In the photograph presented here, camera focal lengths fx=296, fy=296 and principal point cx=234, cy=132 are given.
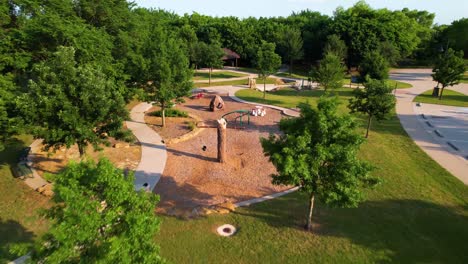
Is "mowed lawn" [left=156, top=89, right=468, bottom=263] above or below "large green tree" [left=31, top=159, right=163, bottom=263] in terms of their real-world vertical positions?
below

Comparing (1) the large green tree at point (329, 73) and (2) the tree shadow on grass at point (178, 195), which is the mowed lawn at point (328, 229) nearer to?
(2) the tree shadow on grass at point (178, 195)

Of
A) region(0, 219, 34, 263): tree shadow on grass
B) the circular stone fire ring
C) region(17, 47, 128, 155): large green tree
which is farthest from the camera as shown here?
region(17, 47, 128, 155): large green tree

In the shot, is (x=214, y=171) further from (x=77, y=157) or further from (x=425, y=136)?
(x=425, y=136)

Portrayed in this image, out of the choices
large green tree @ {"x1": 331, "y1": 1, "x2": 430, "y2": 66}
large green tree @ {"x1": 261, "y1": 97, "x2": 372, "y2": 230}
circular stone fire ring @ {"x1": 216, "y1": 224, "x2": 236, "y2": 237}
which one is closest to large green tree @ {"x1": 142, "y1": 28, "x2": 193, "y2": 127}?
circular stone fire ring @ {"x1": 216, "y1": 224, "x2": 236, "y2": 237}

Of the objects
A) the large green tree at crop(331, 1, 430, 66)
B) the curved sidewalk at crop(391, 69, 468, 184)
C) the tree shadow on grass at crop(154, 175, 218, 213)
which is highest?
the large green tree at crop(331, 1, 430, 66)

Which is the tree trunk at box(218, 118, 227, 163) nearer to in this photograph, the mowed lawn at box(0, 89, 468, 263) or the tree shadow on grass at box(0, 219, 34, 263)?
the mowed lawn at box(0, 89, 468, 263)

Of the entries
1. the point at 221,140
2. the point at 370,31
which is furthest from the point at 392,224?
the point at 370,31
